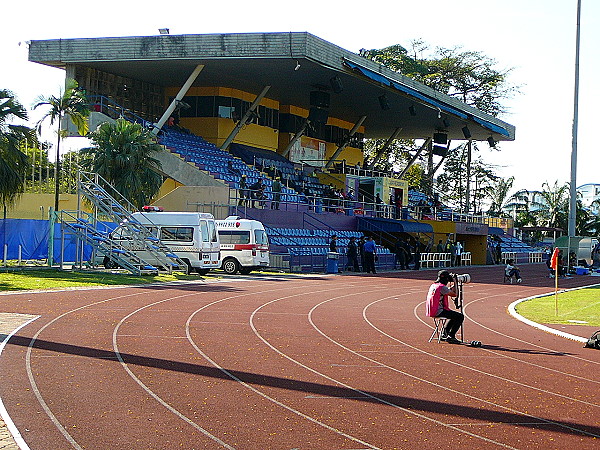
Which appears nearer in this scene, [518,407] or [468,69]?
[518,407]

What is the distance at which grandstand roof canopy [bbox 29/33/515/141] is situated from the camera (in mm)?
43344

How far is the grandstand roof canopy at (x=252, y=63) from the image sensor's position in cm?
4334

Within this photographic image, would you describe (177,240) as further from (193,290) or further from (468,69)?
(468,69)

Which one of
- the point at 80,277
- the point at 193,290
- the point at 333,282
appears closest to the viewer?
the point at 193,290

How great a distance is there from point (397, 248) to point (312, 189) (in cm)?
839

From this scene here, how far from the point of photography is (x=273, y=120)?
59.4 m

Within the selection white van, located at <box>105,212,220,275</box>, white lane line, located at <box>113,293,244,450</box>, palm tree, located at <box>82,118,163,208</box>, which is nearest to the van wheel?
white van, located at <box>105,212,220,275</box>

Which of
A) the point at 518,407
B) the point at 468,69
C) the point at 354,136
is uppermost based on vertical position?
the point at 468,69

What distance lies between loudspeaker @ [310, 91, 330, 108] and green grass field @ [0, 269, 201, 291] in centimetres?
2191

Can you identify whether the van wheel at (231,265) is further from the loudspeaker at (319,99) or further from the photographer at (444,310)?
the photographer at (444,310)

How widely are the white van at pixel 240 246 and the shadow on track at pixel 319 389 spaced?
2109cm

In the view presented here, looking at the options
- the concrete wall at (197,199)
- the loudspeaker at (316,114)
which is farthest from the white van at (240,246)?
the loudspeaker at (316,114)

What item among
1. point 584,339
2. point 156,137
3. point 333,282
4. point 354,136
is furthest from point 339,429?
point 354,136

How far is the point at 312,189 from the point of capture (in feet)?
179
